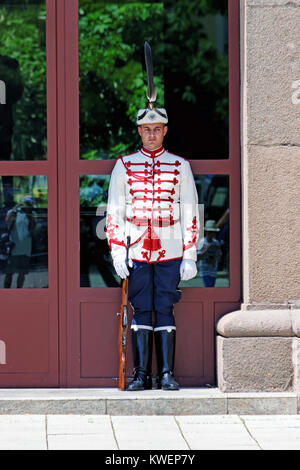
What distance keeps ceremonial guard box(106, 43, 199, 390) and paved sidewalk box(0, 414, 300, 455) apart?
0.49 m

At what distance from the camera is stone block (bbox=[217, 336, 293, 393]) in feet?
23.0

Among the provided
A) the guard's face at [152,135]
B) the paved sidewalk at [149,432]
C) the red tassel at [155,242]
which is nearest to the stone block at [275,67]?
the guard's face at [152,135]

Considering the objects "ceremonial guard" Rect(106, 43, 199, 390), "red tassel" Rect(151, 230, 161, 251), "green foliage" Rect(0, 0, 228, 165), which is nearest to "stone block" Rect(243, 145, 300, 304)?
"ceremonial guard" Rect(106, 43, 199, 390)

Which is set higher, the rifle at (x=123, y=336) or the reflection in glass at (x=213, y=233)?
the reflection in glass at (x=213, y=233)

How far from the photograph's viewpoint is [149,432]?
636 cm

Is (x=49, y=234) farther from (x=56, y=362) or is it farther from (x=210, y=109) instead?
(x=210, y=109)

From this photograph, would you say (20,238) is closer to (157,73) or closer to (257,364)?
(157,73)

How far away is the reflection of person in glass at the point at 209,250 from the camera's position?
743cm

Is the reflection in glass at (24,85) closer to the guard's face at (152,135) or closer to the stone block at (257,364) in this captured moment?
the guard's face at (152,135)

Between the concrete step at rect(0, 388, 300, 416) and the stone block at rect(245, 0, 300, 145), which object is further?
the stone block at rect(245, 0, 300, 145)

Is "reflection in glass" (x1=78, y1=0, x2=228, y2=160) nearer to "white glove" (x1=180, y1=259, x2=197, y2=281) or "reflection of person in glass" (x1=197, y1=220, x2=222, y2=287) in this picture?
"reflection of person in glass" (x1=197, y1=220, x2=222, y2=287)

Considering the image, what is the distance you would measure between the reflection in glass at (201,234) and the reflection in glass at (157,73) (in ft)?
0.69

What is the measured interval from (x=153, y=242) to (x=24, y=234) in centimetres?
98

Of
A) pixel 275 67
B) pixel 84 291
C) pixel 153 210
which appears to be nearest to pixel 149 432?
pixel 84 291
